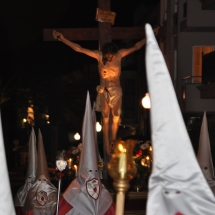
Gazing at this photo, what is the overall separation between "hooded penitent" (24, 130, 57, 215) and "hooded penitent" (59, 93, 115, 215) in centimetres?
53

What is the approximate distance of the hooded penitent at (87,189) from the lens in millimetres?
6836

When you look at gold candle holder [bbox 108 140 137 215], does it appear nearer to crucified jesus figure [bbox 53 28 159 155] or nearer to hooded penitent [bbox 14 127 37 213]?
hooded penitent [bbox 14 127 37 213]

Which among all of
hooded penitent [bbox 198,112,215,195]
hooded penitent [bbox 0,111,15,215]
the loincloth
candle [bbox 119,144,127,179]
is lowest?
hooded penitent [bbox 198,112,215,195]

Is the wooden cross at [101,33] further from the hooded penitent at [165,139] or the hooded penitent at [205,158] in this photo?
the hooded penitent at [165,139]

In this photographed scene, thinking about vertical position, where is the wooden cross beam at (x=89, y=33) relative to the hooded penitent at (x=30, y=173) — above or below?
above

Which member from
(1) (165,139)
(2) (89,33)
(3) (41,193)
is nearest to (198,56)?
(2) (89,33)

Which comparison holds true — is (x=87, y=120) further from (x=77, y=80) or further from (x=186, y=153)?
(x=77, y=80)

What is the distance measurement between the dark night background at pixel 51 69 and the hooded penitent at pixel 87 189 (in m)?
15.6

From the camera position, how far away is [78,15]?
77.8 feet

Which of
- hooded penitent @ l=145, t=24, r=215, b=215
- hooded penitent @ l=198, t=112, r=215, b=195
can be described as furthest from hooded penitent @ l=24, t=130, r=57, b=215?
hooded penitent @ l=145, t=24, r=215, b=215

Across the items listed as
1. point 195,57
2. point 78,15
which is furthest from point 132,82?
point 195,57

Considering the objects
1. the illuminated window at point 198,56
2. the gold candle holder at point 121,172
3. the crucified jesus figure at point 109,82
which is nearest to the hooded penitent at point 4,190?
the gold candle holder at point 121,172

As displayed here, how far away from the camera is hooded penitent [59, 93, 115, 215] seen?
22.4 feet

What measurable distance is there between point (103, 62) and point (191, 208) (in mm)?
8070
